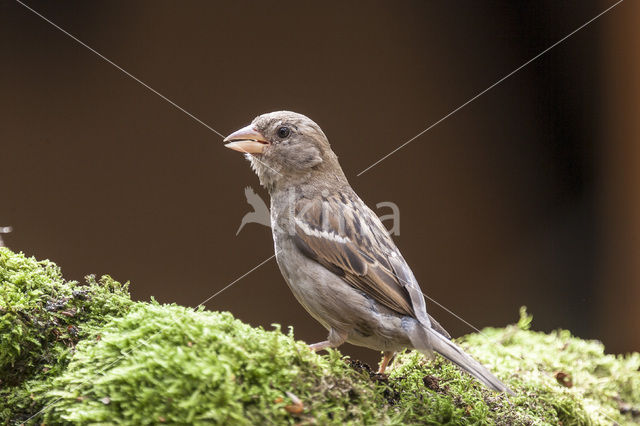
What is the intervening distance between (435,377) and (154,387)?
5.15 ft

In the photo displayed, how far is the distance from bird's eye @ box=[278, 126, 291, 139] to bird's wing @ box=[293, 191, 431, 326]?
453 millimetres

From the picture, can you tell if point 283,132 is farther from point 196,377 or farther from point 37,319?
point 196,377

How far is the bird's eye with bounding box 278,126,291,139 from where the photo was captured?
11.4 feet

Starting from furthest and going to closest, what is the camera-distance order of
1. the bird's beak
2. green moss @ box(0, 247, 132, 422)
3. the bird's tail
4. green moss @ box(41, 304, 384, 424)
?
the bird's beak < the bird's tail < green moss @ box(0, 247, 132, 422) < green moss @ box(41, 304, 384, 424)

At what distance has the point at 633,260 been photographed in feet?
17.8

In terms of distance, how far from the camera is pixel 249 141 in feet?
11.4

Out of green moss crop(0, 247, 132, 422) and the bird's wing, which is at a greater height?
the bird's wing

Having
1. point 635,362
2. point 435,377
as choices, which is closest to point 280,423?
point 435,377

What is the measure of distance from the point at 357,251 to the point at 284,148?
86 cm

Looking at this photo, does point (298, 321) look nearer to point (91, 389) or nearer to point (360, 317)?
point (360, 317)

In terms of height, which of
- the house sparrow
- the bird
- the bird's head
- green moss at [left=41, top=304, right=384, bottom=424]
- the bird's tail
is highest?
the bird

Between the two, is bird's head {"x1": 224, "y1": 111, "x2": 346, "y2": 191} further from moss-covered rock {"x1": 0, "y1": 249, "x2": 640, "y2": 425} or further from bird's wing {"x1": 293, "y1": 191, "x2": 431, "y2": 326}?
moss-covered rock {"x1": 0, "y1": 249, "x2": 640, "y2": 425}

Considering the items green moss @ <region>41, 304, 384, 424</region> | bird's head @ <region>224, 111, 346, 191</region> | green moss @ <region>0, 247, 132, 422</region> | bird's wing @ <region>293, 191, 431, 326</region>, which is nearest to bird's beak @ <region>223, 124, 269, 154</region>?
bird's head @ <region>224, 111, 346, 191</region>

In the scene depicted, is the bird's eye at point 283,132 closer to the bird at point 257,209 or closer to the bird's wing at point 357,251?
the bird's wing at point 357,251
